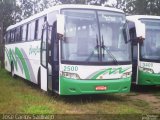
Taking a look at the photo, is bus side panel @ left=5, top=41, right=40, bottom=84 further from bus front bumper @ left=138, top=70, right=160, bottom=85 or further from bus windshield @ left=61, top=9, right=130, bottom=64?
bus front bumper @ left=138, top=70, right=160, bottom=85

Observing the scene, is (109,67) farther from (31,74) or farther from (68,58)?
(31,74)

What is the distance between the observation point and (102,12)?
1241 cm

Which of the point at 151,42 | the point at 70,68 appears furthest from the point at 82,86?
the point at 151,42

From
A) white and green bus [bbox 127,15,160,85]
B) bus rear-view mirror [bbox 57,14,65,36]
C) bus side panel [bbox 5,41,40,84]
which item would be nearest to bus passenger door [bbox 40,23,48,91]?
bus side panel [bbox 5,41,40,84]

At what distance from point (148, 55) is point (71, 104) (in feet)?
15.1

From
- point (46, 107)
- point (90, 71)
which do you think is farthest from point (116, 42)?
point (46, 107)

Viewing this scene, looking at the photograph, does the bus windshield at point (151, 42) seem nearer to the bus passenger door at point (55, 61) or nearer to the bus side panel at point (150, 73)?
the bus side panel at point (150, 73)

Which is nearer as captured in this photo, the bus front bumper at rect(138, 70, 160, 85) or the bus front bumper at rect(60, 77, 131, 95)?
the bus front bumper at rect(60, 77, 131, 95)

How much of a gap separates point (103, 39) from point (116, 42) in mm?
486

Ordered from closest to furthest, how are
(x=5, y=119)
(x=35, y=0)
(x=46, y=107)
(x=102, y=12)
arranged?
(x=5, y=119) < (x=46, y=107) < (x=102, y=12) < (x=35, y=0)

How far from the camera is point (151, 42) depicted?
1515 cm

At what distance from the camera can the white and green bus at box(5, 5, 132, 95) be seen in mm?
11484

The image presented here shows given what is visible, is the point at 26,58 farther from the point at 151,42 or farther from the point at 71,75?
the point at 71,75

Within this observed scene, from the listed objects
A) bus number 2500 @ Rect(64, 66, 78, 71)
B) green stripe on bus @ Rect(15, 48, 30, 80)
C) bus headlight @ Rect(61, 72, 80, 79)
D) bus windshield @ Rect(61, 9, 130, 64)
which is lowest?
green stripe on bus @ Rect(15, 48, 30, 80)
